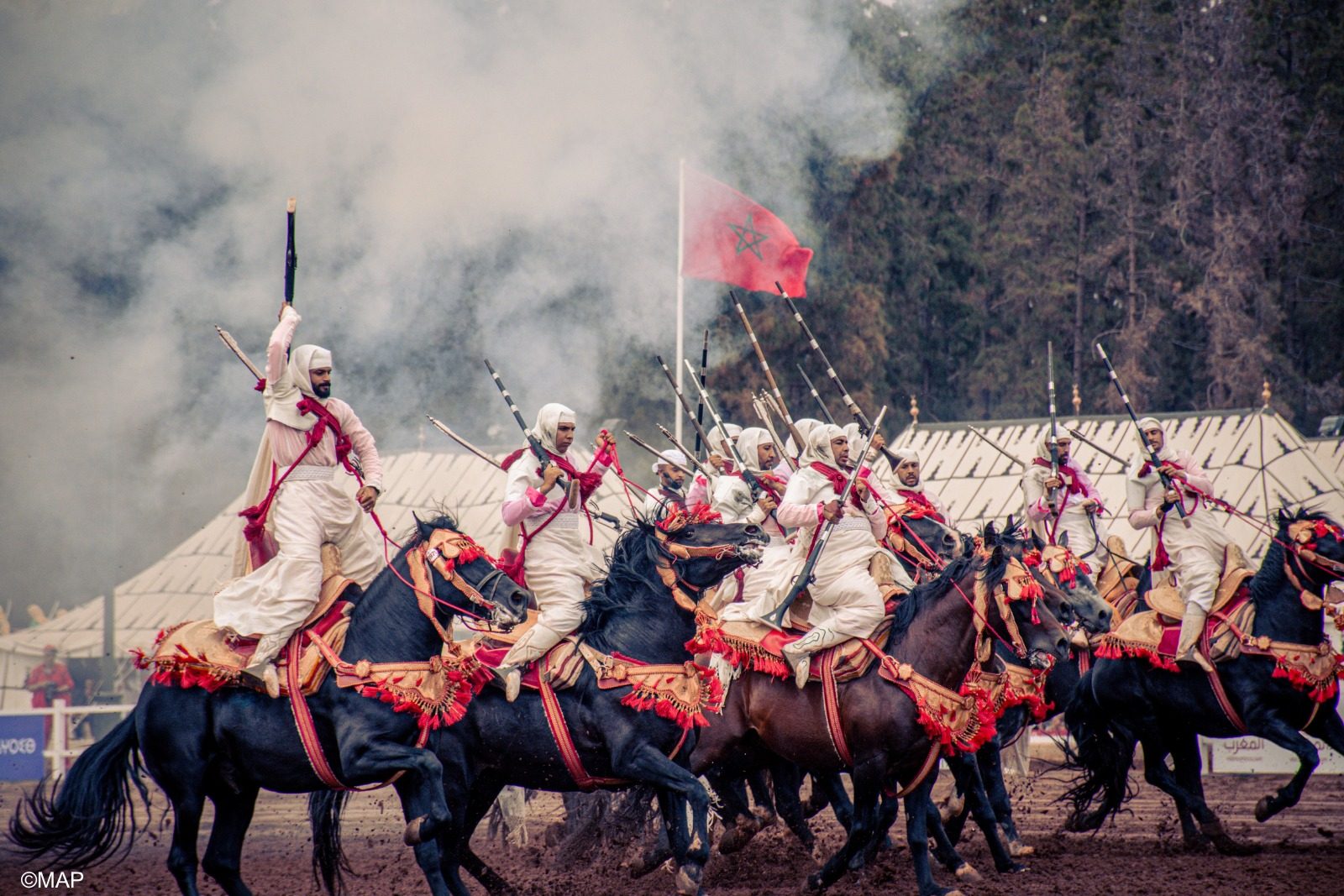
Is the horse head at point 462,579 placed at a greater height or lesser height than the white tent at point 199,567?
greater

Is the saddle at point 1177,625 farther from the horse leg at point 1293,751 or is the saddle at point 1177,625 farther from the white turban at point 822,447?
the white turban at point 822,447

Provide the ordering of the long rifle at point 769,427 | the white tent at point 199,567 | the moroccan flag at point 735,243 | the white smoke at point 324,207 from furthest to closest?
1. the white smoke at point 324,207
2. the white tent at point 199,567
3. the moroccan flag at point 735,243
4. the long rifle at point 769,427

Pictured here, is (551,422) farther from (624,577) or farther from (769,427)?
(769,427)

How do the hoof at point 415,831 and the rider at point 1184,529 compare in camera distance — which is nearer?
the hoof at point 415,831

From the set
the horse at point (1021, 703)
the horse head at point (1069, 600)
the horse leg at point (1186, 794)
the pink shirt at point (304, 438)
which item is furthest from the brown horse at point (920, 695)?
the pink shirt at point (304, 438)

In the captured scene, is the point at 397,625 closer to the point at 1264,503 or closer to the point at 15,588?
the point at 1264,503

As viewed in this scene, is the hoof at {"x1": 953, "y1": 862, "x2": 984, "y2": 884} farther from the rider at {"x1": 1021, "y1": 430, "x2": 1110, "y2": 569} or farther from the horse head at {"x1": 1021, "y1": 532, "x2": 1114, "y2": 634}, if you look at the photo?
the rider at {"x1": 1021, "y1": 430, "x2": 1110, "y2": 569}

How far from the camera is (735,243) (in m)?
18.8

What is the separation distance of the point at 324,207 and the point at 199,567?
7831mm

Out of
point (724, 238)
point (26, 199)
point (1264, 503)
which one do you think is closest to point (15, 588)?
point (26, 199)

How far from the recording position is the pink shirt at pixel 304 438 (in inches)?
351

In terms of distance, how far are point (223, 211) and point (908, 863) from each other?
2209cm

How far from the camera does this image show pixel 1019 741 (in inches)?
677

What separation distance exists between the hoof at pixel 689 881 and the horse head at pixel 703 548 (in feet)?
5.55
